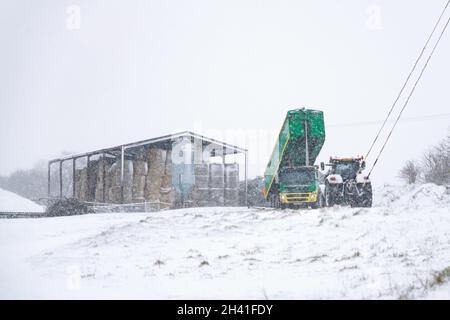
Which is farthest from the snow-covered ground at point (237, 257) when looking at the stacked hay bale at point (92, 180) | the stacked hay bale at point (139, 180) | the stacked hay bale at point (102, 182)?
the stacked hay bale at point (92, 180)

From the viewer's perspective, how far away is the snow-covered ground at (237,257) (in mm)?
6727

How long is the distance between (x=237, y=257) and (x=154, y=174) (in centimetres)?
1796

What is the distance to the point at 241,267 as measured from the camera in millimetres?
8719

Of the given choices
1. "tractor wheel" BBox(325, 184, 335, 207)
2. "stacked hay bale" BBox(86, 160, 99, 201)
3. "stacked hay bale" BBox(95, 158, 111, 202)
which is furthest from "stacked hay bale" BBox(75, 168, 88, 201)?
"tractor wheel" BBox(325, 184, 335, 207)

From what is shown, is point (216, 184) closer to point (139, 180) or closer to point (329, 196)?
point (139, 180)

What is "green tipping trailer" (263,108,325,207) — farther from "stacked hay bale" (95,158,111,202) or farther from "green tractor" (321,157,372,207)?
"stacked hay bale" (95,158,111,202)

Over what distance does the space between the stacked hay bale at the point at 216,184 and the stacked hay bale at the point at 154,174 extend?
11.1 ft

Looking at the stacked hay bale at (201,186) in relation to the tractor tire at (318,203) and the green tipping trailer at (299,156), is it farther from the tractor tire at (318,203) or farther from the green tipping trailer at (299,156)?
the tractor tire at (318,203)

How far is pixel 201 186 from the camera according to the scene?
28.2 metres

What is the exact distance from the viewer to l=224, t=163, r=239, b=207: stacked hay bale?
2923 centimetres

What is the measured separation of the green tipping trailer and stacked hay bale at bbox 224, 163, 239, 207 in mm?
7986

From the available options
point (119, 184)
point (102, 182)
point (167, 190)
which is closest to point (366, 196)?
point (167, 190)
